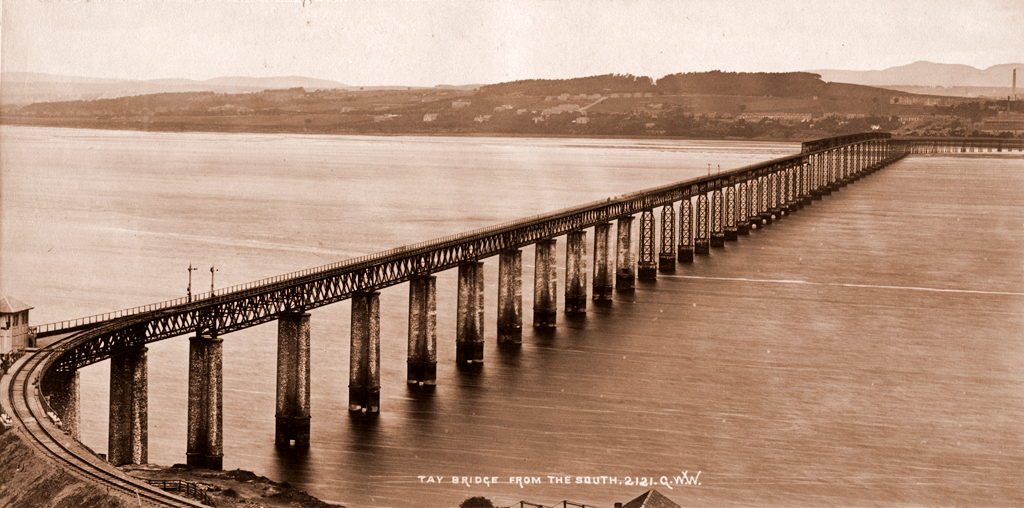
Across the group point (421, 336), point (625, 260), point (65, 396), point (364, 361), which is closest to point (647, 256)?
point (625, 260)

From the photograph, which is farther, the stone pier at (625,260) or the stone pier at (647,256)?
the stone pier at (647,256)

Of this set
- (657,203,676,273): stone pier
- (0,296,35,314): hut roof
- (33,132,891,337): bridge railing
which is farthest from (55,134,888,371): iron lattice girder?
(657,203,676,273): stone pier

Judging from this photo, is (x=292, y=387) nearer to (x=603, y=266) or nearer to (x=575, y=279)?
(x=575, y=279)

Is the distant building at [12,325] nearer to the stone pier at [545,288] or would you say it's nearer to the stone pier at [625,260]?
the stone pier at [545,288]

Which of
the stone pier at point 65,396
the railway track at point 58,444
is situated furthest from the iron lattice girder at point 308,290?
the railway track at point 58,444

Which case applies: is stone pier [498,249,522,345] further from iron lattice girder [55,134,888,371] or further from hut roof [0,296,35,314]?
hut roof [0,296,35,314]
